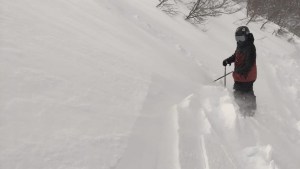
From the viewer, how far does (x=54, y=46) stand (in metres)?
3.76

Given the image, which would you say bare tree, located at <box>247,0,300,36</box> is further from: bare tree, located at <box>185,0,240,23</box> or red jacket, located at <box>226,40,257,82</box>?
red jacket, located at <box>226,40,257,82</box>

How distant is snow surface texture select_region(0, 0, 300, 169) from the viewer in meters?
2.67

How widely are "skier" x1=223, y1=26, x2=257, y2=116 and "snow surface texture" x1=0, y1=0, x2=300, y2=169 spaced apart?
201 millimetres

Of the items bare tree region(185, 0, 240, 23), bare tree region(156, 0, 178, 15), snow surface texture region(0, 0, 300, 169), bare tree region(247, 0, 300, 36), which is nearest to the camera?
snow surface texture region(0, 0, 300, 169)

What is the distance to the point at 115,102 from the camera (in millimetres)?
3459

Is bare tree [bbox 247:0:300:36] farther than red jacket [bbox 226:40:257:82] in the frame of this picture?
Yes

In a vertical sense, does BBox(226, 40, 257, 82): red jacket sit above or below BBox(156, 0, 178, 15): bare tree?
below

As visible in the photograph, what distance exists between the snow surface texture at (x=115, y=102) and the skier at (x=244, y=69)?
0.20 m

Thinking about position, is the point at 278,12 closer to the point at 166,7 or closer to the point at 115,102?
the point at 166,7

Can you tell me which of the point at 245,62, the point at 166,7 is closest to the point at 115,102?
the point at 245,62

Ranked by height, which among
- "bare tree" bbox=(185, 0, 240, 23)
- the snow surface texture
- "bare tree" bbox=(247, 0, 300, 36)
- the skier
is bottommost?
the snow surface texture

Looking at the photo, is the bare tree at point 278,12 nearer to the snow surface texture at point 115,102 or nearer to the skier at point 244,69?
the snow surface texture at point 115,102

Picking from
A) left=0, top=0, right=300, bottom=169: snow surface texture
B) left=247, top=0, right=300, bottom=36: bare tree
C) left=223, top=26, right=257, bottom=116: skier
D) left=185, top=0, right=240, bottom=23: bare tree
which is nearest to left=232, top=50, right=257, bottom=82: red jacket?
left=223, top=26, right=257, bottom=116: skier

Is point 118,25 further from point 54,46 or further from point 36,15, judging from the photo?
point 54,46
